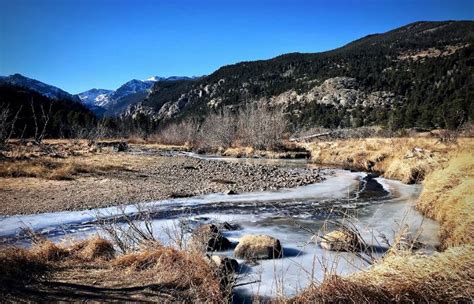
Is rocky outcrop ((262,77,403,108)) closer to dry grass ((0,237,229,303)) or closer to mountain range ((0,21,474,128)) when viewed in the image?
mountain range ((0,21,474,128))

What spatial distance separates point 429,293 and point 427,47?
132869mm

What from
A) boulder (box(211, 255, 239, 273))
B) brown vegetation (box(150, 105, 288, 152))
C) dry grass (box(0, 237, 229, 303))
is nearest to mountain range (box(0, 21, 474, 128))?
brown vegetation (box(150, 105, 288, 152))

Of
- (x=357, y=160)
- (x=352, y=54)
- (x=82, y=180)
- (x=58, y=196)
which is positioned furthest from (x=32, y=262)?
(x=352, y=54)

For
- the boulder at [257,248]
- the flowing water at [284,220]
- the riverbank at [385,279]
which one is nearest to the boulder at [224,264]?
the flowing water at [284,220]

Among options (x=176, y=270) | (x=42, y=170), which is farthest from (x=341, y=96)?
(x=176, y=270)

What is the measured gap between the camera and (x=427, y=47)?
119250 millimetres

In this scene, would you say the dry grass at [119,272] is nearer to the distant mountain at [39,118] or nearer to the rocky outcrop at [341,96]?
the distant mountain at [39,118]

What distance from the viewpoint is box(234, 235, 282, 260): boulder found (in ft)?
25.2

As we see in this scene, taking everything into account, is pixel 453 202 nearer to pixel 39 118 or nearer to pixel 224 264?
pixel 224 264

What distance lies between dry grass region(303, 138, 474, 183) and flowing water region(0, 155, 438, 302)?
5.87 ft

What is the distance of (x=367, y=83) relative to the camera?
113 metres

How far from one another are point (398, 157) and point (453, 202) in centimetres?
1543

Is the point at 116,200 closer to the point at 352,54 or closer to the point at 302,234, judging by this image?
the point at 302,234

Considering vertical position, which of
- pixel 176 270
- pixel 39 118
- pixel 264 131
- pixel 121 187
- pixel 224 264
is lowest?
pixel 121 187
